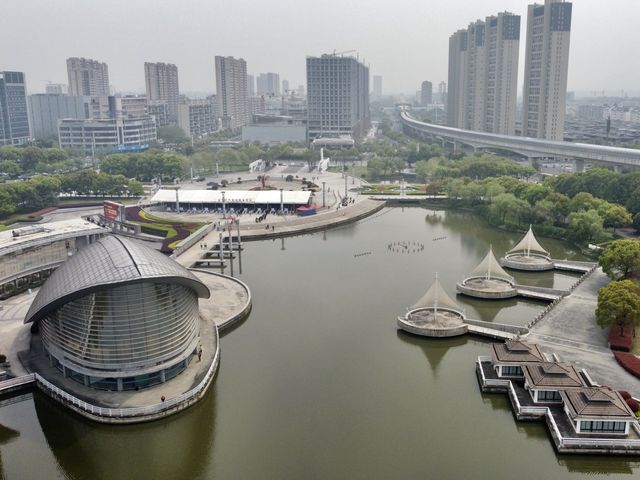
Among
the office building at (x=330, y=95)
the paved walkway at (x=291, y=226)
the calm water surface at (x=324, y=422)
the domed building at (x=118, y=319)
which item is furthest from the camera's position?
the office building at (x=330, y=95)

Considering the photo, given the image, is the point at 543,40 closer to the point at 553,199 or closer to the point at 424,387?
the point at 553,199

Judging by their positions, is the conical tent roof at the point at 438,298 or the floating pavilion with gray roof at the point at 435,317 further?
the conical tent roof at the point at 438,298

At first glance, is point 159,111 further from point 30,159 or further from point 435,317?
point 435,317

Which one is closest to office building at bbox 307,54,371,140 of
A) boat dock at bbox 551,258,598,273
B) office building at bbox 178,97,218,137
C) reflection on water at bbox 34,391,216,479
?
office building at bbox 178,97,218,137

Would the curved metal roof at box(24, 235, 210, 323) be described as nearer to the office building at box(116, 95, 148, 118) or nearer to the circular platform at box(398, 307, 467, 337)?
the circular platform at box(398, 307, 467, 337)

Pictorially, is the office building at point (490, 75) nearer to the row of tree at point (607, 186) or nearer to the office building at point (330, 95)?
the office building at point (330, 95)

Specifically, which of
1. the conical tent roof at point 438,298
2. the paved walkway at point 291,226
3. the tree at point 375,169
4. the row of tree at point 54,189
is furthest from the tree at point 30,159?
the conical tent roof at point 438,298

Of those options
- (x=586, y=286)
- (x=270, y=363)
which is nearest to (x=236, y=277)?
(x=270, y=363)
